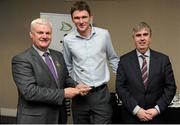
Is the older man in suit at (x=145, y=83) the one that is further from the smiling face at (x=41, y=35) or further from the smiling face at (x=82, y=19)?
the smiling face at (x=41, y=35)

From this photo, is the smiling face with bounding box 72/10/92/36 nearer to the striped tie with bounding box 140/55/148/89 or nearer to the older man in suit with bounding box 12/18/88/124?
the older man in suit with bounding box 12/18/88/124

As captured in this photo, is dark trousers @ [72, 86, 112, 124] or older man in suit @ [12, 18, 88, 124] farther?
dark trousers @ [72, 86, 112, 124]

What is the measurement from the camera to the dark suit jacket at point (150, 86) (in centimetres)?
258

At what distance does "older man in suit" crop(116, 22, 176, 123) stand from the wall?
1.47m

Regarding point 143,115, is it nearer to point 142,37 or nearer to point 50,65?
point 142,37

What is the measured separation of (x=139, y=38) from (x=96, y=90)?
60cm

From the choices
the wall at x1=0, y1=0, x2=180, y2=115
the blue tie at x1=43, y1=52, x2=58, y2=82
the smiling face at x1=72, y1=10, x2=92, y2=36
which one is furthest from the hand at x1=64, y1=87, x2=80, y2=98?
the wall at x1=0, y1=0, x2=180, y2=115

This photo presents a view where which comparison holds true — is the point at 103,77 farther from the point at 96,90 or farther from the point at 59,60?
the point at 59,60

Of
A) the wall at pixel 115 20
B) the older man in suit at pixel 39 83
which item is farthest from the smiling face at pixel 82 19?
the wall at pixel 115 20

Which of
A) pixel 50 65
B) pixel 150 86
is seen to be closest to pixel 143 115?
pixel 150 86

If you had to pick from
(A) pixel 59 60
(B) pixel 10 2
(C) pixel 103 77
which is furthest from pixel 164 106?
(B) pixel 10 2

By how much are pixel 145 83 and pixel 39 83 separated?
2.93ft

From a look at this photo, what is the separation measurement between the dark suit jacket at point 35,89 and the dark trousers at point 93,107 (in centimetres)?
39

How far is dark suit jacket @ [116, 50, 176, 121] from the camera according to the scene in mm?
2577
